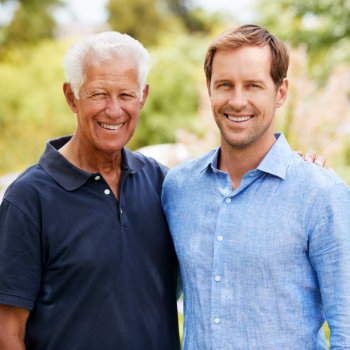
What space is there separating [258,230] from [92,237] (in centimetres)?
75

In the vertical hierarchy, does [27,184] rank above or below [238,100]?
below

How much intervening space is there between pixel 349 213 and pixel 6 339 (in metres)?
1.52

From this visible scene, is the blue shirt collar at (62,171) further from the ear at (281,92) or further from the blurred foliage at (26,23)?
the blurred foliage at (26,23)

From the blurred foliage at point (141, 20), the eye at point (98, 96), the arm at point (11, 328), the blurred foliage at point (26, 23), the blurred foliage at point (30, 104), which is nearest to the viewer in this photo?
the arm at point (11, 328)

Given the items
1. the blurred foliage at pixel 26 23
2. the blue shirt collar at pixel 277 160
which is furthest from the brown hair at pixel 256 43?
the blurred foliage at pixel 26 23

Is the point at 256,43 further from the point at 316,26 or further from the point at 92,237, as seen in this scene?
the point at 316,26

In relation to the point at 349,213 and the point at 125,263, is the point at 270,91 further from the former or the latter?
the point at 125,263

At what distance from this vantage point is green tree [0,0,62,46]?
17234 mm

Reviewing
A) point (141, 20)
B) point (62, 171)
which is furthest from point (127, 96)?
point (141, 20)

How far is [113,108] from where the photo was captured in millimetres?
2162

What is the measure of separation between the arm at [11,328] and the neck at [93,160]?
2.29ft

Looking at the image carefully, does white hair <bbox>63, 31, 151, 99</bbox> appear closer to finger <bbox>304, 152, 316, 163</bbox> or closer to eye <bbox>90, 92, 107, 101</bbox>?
eye <bbox>90, 92, 107, 101</bbox>

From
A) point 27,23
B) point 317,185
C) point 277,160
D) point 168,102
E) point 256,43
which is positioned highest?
point 27,23

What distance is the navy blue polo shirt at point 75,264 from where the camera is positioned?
6.34 ft
